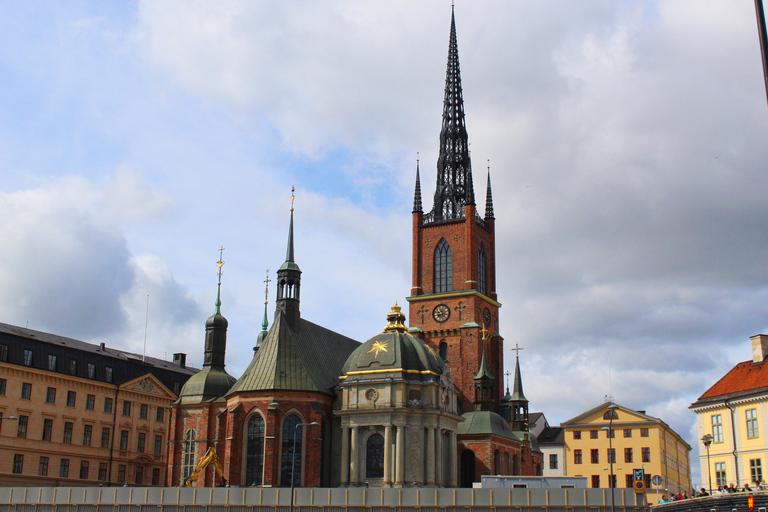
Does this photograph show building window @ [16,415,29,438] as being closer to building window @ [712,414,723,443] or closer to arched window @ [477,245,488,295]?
arched window @ [477,245,488,295]

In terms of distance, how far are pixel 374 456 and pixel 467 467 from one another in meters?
20.8

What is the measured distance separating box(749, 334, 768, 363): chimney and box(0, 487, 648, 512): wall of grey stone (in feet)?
46.8

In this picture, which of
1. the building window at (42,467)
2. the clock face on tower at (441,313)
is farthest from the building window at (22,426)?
the clock face on tower at (441,313)

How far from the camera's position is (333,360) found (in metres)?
83.2

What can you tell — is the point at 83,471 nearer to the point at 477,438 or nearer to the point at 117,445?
the point at 117,445

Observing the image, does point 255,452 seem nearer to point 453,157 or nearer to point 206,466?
A: point 206,466

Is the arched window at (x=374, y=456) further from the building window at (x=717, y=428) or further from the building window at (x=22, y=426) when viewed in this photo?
the building window at (x=22, y=426)

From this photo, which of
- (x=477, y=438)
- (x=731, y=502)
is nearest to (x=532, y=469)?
(x=477, y=438)

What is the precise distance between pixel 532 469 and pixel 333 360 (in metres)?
33.1

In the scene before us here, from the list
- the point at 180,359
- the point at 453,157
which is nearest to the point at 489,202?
the point at 453,157

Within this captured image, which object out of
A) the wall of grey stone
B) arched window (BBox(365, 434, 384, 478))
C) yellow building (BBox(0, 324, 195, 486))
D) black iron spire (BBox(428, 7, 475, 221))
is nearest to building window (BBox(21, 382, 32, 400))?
yellow building (BBox(0, 324, 195, 486))

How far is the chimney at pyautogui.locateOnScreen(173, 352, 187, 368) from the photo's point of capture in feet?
348

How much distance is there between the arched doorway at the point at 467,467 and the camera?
8856 centimetres

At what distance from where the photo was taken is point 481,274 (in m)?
106
